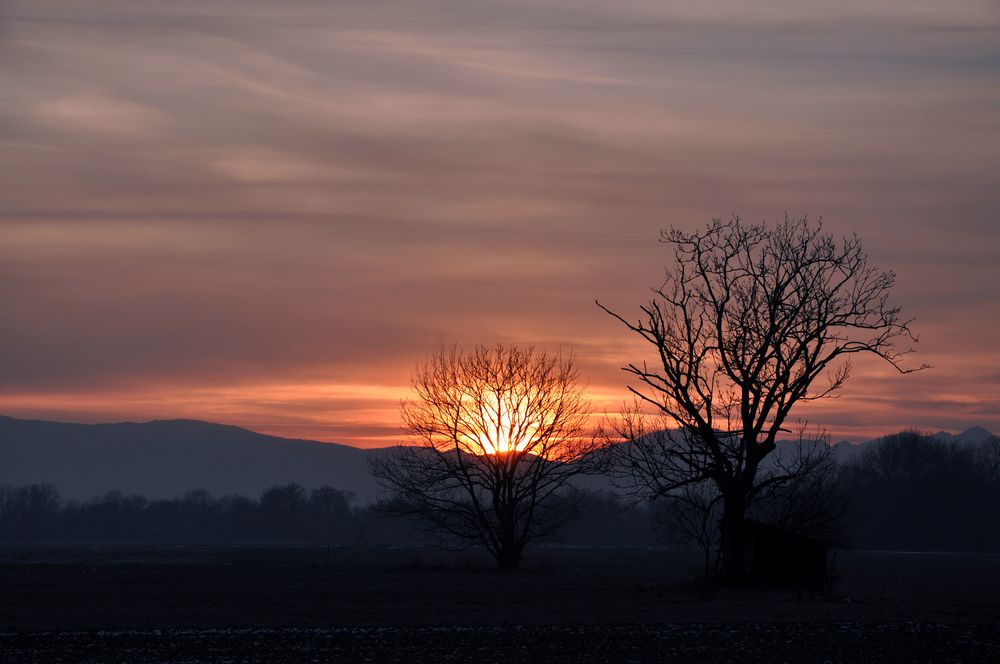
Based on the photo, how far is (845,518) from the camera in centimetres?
11850

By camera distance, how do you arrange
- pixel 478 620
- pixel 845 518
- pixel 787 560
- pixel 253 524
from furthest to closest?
pixel 253 524
pixel 845 518
pixel 787 560
pixel 478 620

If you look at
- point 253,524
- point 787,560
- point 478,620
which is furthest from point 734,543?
point 253,524

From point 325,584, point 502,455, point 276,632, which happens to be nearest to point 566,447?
point 502,455

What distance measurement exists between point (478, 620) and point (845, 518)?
9332 cm

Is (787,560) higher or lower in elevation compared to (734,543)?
lower

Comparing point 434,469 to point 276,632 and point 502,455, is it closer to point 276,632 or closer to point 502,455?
point 502,455

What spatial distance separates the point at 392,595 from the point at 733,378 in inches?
602

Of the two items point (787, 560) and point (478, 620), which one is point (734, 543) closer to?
point (787, 560)

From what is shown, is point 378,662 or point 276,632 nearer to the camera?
point 378,662

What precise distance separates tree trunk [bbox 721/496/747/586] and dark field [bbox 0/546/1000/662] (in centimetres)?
157

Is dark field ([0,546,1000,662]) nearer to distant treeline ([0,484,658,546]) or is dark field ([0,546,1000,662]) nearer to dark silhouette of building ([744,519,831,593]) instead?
dark silhouette of building ([744,519,831,593])

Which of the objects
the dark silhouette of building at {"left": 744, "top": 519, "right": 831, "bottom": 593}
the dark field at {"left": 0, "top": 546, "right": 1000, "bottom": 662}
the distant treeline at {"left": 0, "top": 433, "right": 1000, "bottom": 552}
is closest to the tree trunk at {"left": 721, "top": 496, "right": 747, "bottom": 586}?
the dark silhouette of building at {"left": 744, "top": 519, "right": 831, "bottom": 593}

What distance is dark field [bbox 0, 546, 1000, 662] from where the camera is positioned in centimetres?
2622

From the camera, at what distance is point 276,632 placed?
100 ft
